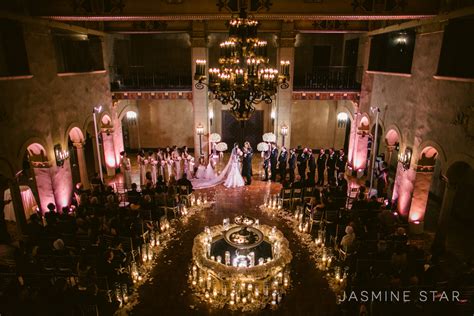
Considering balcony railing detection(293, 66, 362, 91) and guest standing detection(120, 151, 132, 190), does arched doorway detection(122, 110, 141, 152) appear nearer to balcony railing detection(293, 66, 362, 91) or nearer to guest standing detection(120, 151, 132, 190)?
guest standing detection(120, 151, 132, 190)

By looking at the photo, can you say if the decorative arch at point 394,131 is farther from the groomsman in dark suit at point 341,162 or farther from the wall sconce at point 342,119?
the wall sconce at point 342,119

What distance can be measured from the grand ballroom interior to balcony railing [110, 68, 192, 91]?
0.34 meters

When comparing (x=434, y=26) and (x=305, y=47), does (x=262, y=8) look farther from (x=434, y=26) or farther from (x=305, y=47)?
(x=305, y=47)

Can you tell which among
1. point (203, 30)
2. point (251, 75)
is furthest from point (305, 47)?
point (251, 75)

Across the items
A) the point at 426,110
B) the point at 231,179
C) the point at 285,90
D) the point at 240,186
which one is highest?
the point at 285,90

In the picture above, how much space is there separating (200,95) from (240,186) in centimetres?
539

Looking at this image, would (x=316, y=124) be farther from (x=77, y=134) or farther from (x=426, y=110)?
(x=77, y=134)

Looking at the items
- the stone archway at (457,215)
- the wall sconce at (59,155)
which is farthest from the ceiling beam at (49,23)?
the stone archway at (457,215)

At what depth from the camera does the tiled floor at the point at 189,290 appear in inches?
312

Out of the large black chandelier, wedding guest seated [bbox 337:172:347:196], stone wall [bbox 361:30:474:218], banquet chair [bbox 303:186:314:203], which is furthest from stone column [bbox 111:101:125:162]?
stone wall [bbox 361:30:474:218]

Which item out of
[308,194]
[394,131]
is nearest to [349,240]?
[308,194]

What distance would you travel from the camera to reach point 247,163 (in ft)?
50.5

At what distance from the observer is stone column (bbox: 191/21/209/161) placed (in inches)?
646

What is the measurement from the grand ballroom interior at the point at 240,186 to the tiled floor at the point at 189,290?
0.05 meters
